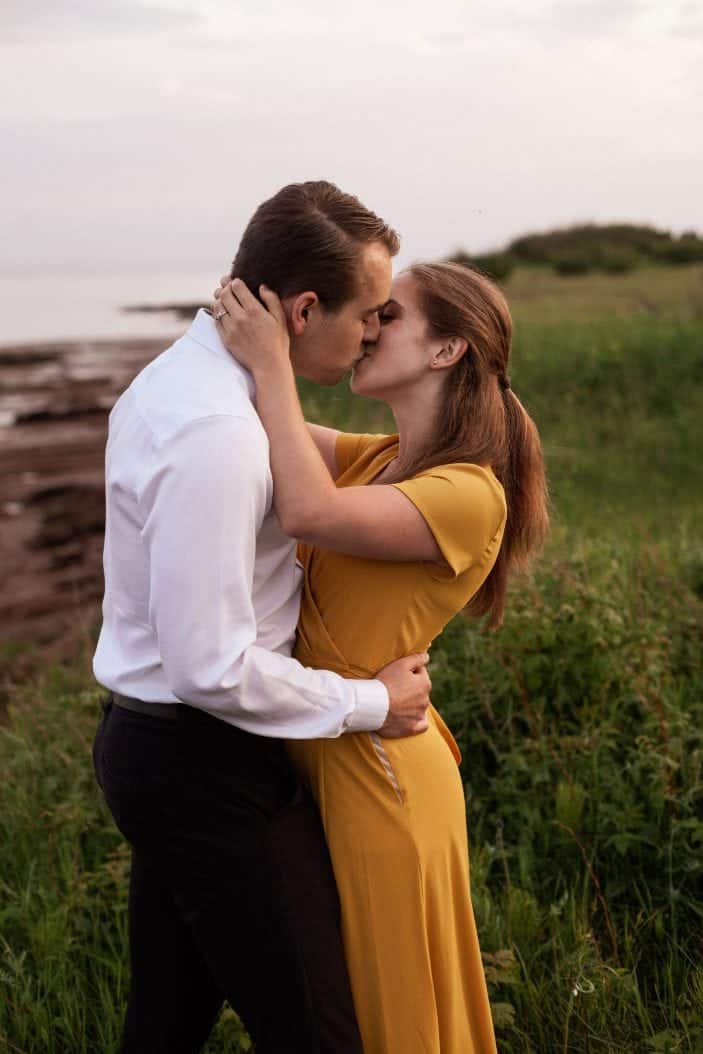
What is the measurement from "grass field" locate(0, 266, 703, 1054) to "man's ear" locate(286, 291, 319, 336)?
6.42 ft

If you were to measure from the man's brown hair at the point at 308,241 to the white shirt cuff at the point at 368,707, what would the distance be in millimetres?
794

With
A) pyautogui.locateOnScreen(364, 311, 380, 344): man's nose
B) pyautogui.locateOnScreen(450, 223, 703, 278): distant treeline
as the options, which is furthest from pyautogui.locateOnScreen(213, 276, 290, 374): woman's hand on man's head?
pyautogui.locateOnScreen(450, 223, 703, 278): distant treeline

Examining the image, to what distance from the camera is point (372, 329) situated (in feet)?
8.86

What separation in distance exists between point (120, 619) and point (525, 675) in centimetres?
282

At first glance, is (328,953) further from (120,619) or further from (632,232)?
(632,232)

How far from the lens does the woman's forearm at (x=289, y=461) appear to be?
235cm

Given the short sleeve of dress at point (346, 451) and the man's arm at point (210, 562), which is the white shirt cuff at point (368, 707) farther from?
the short sleeve of dress at point (346, 451)

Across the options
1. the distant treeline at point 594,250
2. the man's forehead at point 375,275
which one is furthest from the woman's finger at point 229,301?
the distant treeline at point 594,250

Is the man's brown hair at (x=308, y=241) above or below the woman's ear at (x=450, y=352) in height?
above

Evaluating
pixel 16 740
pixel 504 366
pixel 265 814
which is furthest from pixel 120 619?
pixel 16 740

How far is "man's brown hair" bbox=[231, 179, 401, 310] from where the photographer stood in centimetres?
237

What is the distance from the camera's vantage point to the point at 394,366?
2.74 m

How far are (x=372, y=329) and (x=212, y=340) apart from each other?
43 cm

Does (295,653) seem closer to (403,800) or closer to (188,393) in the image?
(403,800)
